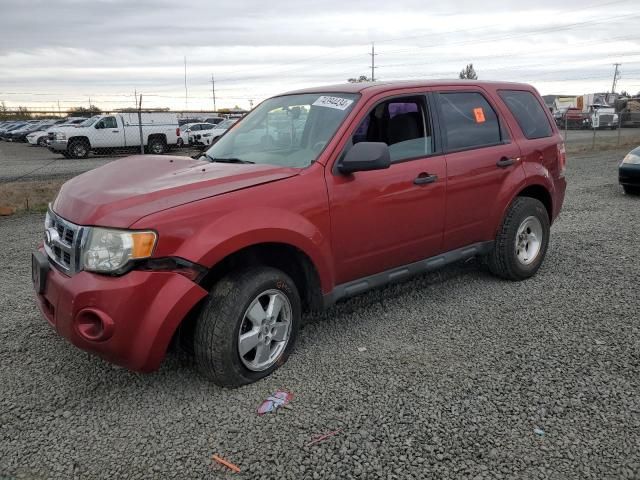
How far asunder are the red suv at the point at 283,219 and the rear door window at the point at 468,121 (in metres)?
0.02

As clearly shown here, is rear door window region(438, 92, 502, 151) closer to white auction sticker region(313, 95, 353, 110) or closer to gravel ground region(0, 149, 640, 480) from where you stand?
white auction sticker region(313, 95, 353, 110)

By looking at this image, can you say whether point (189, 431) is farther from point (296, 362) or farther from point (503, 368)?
point (503, 368)

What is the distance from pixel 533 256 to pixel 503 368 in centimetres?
208

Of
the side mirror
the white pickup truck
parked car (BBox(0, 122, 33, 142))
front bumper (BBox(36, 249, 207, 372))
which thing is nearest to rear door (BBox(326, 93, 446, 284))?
the side mirror

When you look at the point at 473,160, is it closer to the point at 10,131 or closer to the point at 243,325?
the point at 243,325

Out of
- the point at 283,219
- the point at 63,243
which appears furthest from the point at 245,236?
the point at 63,243

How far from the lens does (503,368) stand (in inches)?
138

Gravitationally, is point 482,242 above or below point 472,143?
below

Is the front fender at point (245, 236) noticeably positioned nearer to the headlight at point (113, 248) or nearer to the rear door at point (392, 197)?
the headlight at point (113, 248)

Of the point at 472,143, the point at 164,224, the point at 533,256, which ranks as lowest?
the point at 533,256

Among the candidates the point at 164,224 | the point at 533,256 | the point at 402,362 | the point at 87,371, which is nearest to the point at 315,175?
the point at 164,224

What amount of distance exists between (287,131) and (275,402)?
6.55ft

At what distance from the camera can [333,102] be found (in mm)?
4004

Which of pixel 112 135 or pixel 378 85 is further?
pixel 112 135
